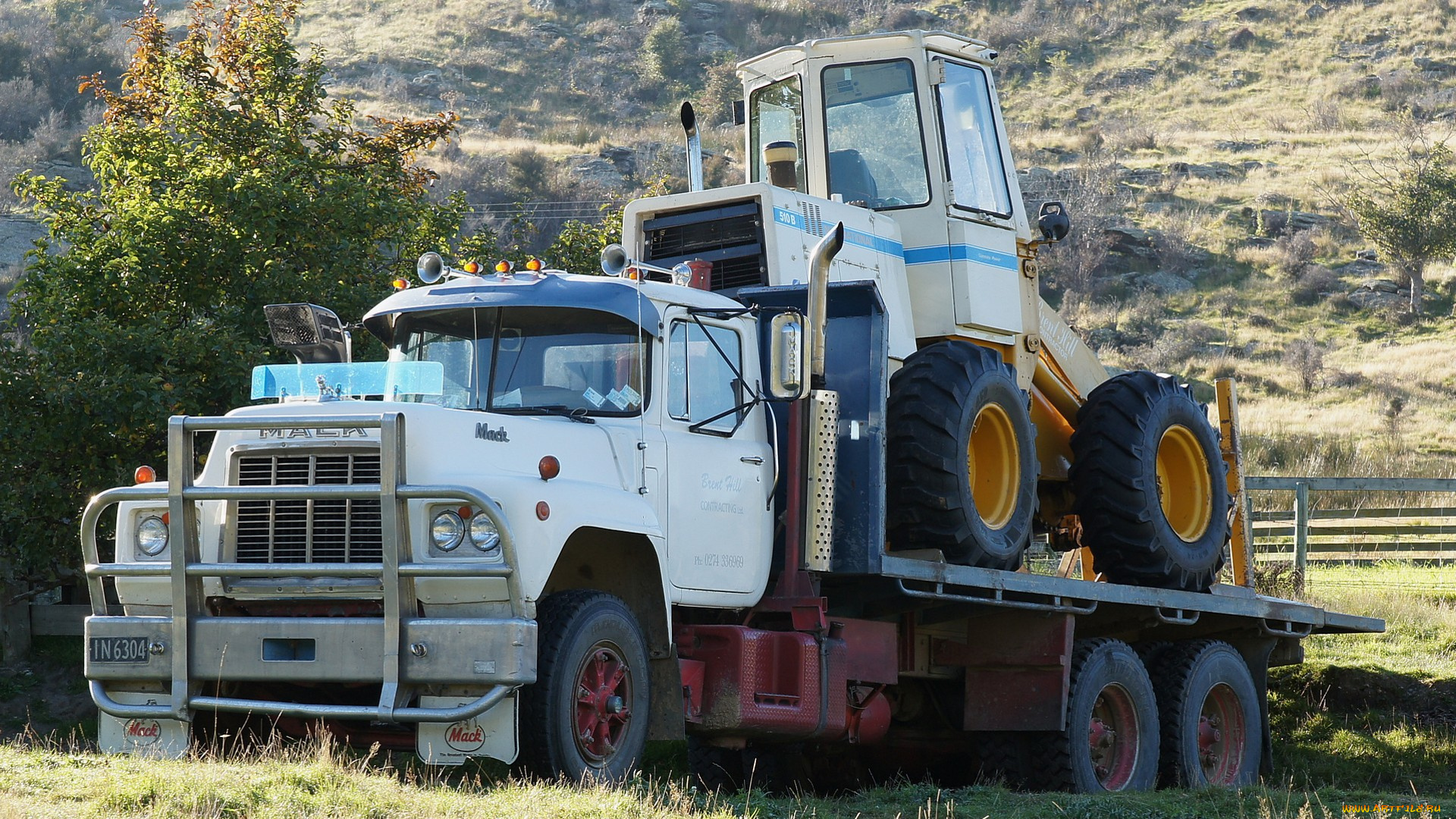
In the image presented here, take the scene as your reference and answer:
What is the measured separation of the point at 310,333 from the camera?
909cm

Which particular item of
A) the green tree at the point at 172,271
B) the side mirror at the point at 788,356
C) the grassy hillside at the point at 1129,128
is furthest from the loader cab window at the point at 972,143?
the grassy hillside at the point at 1129,128

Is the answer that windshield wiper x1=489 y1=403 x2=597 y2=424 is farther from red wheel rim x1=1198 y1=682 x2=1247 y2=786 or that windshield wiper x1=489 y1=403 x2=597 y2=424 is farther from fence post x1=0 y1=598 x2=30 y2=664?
fence post x1=0 y1=598 x2=30 y2=664

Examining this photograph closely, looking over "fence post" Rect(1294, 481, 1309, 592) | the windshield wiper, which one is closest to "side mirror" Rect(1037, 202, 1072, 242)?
the windshield wiper

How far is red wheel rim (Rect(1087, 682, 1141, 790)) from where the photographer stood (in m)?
10.6

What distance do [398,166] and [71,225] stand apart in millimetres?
3734

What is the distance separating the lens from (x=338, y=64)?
180 ft

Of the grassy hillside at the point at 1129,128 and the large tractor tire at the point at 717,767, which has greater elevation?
the grassy hillside at the point at 1129,128

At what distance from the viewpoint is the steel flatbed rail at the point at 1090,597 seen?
9.02 m

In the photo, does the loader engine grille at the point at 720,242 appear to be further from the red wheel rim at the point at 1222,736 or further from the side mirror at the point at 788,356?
the red wheel rim at the point at 1222,736

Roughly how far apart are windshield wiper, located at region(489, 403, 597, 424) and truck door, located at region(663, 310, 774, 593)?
1.67 ft

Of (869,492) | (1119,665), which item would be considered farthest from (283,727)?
(1119,665)

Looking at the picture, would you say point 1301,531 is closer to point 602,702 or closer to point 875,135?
point 875,135

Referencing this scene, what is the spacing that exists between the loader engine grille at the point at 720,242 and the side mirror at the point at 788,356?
1662 millimetres

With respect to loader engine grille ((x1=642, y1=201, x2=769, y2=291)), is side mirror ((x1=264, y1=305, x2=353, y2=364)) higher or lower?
lower
